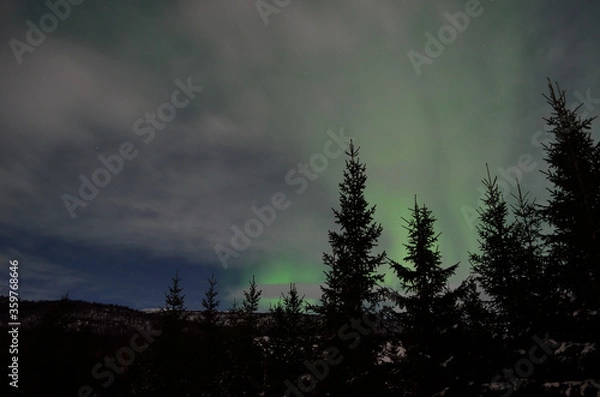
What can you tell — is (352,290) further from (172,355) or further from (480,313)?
(172,355)

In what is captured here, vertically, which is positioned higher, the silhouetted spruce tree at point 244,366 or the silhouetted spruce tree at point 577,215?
the silhouetted spruce tree at point 577,215

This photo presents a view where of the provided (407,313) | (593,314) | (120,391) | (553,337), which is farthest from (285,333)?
(120,391)

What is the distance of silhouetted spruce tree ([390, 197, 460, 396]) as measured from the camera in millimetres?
11312

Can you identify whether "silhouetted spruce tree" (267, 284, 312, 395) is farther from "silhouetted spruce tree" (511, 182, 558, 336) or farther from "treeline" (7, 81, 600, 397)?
"silhouetted spruce tree" (511, 182, 558, 336)

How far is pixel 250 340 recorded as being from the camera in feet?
81.1

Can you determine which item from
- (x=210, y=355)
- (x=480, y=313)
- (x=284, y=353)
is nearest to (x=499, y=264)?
(x=480, y=313)

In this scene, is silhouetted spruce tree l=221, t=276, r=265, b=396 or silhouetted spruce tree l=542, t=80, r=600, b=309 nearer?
silhouetted spruce tree l=542, t=80, r=600, b=309

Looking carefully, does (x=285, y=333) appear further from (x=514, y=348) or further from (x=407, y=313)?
(x=514, y=348)

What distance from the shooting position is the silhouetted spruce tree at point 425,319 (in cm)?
1131

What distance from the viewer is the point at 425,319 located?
11.9 metres

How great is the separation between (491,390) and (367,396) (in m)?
4.72

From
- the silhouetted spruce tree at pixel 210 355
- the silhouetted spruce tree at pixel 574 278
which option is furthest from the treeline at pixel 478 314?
the silhouetted spruce tree at pixel 210 355

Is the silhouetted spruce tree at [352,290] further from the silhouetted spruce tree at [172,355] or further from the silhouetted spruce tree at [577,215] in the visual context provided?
the silhouetted spruce tree at [172,355]

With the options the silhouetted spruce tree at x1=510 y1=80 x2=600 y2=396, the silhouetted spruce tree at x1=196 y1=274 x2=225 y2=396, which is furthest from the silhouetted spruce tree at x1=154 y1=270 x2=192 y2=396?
the silhouetted spruce tree at x1=510 y1=80 x2=600 y2=396
